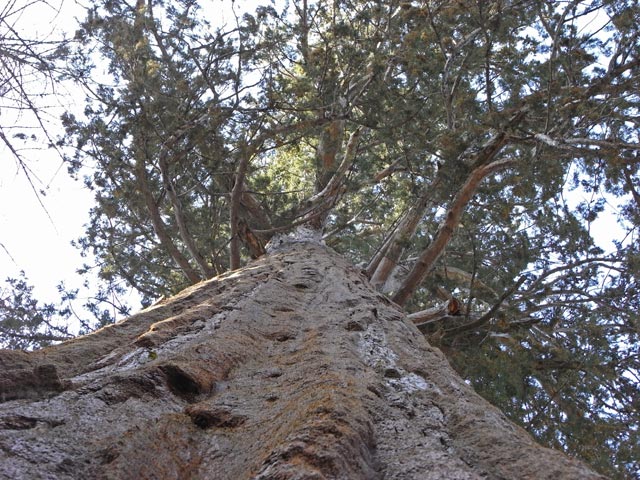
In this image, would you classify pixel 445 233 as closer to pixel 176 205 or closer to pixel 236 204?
pixel 236 204

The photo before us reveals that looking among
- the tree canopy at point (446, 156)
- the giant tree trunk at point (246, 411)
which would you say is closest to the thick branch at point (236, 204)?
the tree canopy at point (446, 156)

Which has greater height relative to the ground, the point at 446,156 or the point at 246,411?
the point at 446,156

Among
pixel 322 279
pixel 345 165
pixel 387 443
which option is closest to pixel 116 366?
pixel 387 443

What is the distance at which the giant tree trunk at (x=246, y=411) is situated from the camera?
1381 mm

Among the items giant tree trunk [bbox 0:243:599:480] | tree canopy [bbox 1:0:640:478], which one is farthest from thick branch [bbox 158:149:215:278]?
giant tree trunk [bbox 0:243:599:480]

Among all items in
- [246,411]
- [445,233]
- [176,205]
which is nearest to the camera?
[246,411]

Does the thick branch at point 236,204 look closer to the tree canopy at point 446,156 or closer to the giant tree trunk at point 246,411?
the tree canopy at point 446,156

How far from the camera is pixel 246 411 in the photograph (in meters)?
1.80

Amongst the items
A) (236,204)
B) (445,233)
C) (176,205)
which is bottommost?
(445,233)

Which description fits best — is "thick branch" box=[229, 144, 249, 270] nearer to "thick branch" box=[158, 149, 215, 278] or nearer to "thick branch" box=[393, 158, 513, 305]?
"thick branch" box=[158, 149, 215, 278]

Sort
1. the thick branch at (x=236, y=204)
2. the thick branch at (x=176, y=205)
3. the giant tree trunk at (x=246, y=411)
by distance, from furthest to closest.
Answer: the thick branch at (x=236, y=204) → the thick branch at (x=176, y=205) → the giant tree trunk at (x=246, y=411)

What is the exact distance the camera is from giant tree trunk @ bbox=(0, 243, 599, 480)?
138 cm

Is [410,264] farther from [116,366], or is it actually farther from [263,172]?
[116,366]

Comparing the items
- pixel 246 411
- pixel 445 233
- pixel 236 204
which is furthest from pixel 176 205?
pixel 246 411
